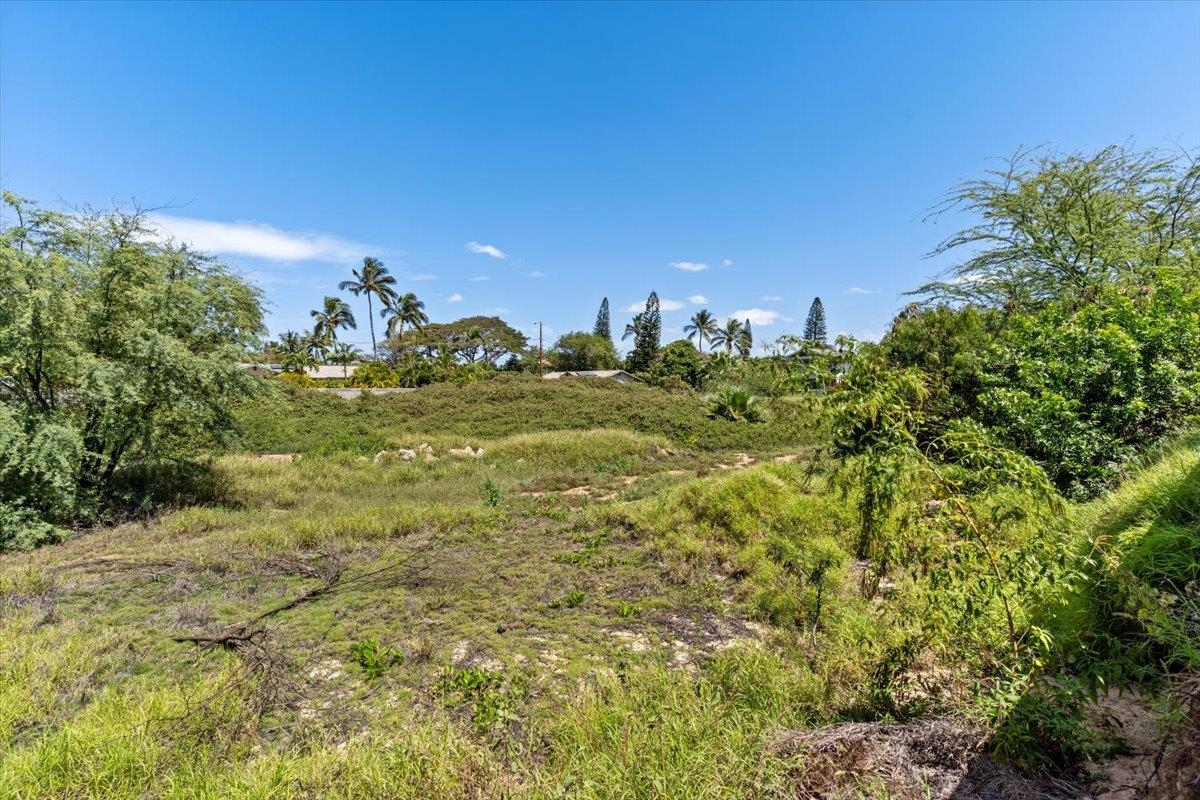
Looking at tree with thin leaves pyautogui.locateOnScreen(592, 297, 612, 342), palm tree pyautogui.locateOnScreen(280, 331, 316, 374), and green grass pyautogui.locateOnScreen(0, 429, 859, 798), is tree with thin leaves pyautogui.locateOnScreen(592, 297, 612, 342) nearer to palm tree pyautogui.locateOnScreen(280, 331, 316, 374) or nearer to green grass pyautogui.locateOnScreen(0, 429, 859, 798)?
palm tree pyautogui.locateOnScreen(280, 331, 316, 374)

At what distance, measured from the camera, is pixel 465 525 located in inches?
304

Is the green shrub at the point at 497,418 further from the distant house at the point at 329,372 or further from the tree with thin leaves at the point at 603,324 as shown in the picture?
the tree with thin leaves at the point at 603,324

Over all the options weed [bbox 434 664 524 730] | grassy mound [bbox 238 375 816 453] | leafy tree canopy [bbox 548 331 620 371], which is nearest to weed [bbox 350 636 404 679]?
weed [bbox 434 664 524 730]

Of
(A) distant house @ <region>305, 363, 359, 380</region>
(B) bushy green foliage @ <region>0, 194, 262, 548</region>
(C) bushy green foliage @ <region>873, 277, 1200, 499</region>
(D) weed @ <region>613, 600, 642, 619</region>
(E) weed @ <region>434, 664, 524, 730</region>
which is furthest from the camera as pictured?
A: (A) distant house @ <region>305, 363, 359, 380</region>

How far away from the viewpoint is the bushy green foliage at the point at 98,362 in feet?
21.9

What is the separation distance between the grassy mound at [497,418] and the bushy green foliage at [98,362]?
598 cm

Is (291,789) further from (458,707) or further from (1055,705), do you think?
(1055,705)

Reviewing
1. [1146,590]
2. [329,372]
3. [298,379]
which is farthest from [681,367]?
[1146,590]

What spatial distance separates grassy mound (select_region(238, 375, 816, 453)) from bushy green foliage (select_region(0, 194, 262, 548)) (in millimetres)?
5985

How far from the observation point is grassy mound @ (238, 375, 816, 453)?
54.5ft

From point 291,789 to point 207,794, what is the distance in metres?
0.37

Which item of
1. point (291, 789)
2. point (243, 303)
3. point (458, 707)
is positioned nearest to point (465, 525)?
point (458, 707)

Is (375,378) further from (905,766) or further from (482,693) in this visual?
(905,766)

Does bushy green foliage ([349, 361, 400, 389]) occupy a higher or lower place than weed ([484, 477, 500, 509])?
higher
